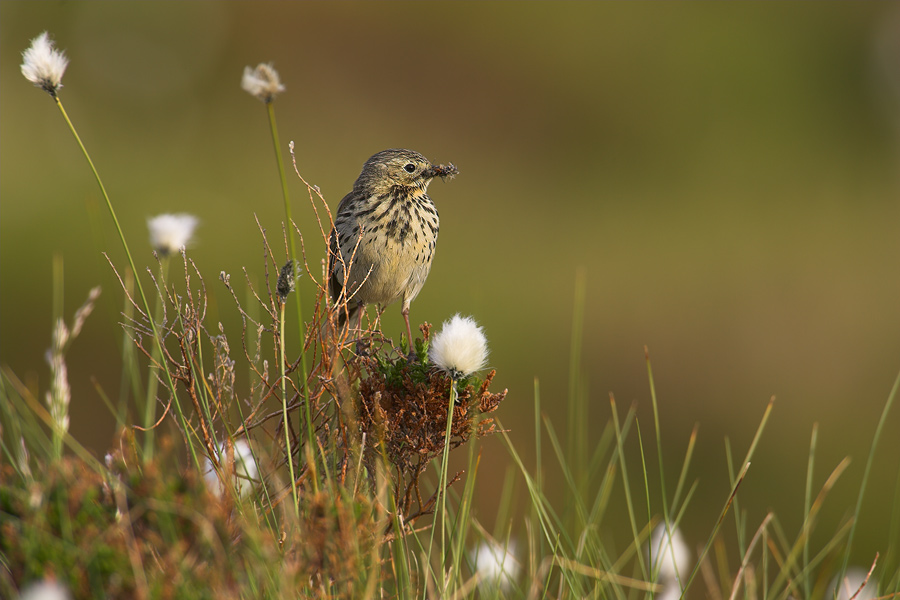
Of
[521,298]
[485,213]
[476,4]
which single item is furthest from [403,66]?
[521,298]

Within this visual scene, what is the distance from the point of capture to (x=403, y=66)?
11969mm

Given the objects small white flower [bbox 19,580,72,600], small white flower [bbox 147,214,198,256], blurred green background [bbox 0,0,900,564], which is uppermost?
blurred green background [bbox 0,0,900,564]

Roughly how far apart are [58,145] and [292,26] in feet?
13.4

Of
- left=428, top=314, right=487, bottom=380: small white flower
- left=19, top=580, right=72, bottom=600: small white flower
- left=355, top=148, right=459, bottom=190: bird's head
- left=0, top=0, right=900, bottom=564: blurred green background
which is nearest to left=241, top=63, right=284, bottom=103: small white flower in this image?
left=428, top=314, right=487, bottom=380: small white flower

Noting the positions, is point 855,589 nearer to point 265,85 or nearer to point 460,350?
point 460,350

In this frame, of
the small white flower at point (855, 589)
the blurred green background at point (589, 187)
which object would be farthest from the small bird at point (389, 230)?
the blurred green background at point (589, 187)

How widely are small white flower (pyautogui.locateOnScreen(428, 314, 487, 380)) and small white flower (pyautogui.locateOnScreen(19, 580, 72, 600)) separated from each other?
706 mm

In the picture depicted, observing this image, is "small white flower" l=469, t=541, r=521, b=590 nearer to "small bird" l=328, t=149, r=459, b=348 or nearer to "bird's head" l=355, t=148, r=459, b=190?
"small bird" l=328, t=149, r=459, b=348

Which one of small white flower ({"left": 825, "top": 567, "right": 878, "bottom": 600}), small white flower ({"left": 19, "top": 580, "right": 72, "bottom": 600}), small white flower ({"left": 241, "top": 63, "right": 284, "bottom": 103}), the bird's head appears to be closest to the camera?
small white flower ({"left": 19, "top": 580, "right": 72, "bottom": 600})

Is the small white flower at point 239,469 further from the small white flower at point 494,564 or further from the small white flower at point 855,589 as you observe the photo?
the small white flower at point 855,589

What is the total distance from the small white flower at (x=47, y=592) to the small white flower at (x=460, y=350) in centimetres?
71

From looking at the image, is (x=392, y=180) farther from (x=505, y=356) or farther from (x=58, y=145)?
(x=58, y=145)

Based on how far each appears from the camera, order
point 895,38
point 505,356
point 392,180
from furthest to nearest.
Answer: point 895,38
point 505,356
point 392,180

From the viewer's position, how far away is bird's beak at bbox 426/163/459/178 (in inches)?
99.9
